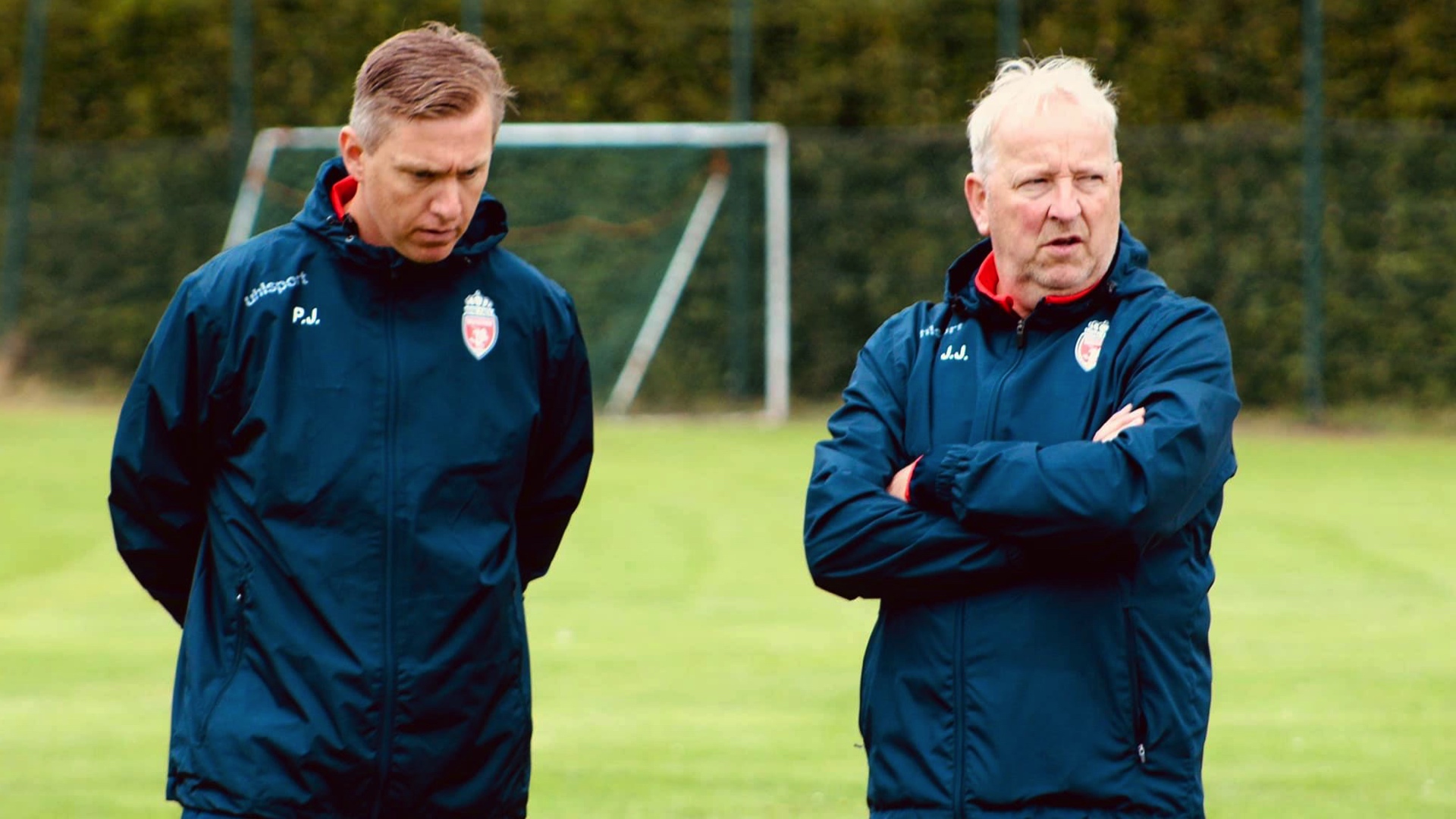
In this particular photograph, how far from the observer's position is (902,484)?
3.22 metres

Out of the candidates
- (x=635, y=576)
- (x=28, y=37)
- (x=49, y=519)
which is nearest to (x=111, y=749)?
(x=635, y=576)

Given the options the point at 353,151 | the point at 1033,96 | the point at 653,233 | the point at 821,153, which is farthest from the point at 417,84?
→ the point at 821,153

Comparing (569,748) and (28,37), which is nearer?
(569,748)

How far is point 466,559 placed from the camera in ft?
10.4

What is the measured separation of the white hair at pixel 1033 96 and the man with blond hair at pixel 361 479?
0.80 metres

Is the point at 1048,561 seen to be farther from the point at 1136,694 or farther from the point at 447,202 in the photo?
the point at 447,202

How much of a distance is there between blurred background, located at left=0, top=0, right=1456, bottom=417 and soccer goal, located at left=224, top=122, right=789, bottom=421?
1.5 inches

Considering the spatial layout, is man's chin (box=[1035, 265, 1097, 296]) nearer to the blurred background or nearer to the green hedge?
the green hedge

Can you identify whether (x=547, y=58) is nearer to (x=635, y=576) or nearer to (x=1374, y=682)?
(x=635, y=576)

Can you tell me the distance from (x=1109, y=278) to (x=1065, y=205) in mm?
152

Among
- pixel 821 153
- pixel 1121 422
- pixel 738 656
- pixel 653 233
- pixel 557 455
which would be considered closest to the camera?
pixel 1121 422

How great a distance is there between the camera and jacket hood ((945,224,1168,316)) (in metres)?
3.15

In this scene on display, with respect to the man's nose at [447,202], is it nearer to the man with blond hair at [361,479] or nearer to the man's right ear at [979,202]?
the man with blond hair at [361,479]

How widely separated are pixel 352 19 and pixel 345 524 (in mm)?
17073
